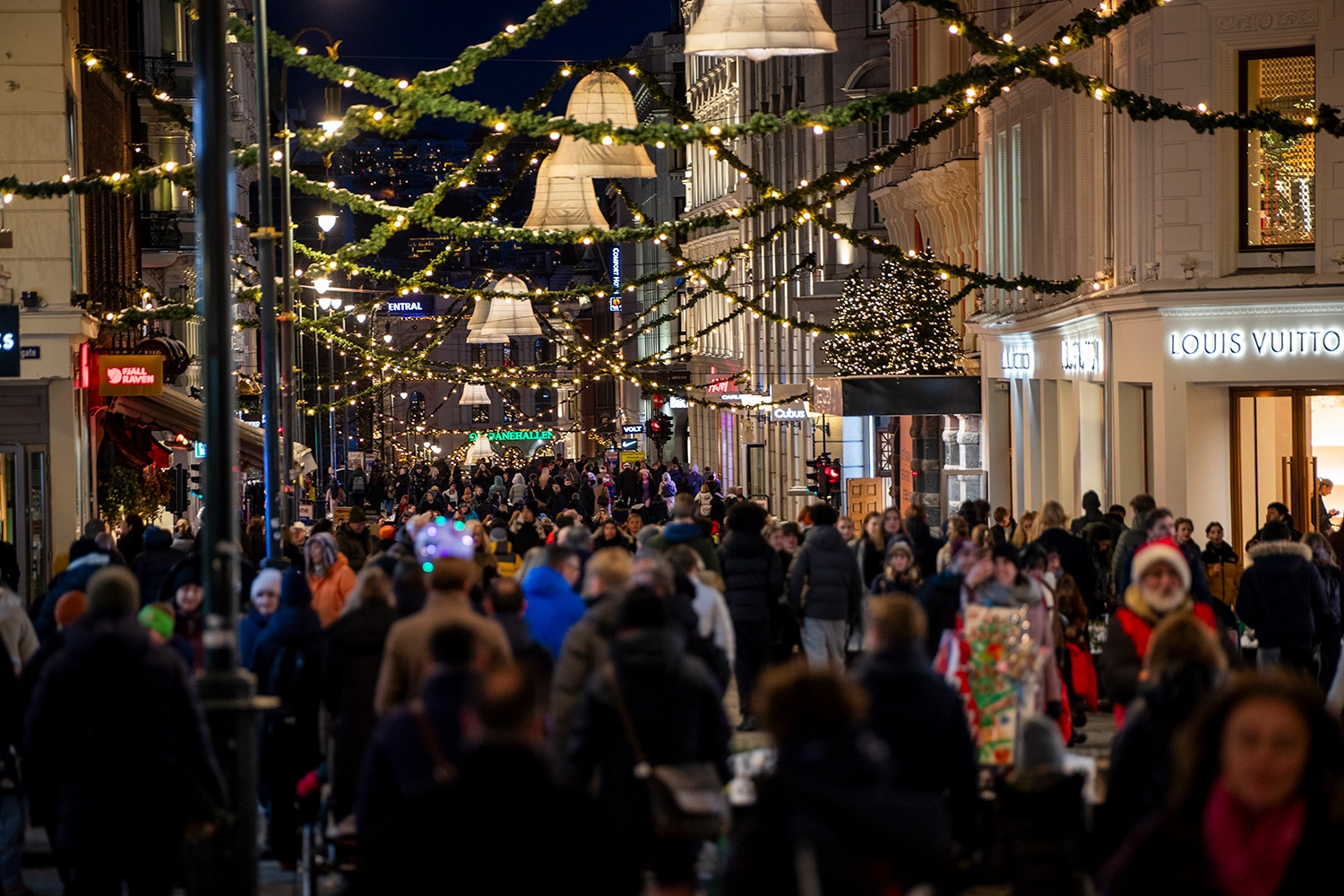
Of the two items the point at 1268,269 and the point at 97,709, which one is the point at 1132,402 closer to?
the point at 1268,269

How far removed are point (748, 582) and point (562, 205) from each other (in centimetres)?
1134

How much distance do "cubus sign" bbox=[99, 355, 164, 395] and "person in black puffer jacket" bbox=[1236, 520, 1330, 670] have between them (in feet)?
59.1

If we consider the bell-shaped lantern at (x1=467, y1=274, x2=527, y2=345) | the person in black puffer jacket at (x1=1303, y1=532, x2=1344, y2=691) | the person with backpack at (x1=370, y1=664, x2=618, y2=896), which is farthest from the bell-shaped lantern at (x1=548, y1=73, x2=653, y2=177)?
the person with backpack at (x1=370, y1=664, x2=618, y2=896)

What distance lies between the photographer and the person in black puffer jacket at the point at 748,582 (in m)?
16.3

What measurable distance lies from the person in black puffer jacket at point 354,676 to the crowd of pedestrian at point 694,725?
0.02 metres

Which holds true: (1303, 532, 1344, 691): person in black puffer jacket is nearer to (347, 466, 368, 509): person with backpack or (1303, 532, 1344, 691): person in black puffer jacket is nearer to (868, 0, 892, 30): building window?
(347, 466, 368, 509): person with backpack

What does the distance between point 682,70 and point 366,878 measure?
287 ft

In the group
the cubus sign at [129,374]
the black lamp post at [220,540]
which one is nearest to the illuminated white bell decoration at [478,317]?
the cubus sign at [129,374]

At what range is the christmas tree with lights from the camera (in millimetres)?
37156

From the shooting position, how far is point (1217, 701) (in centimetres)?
581

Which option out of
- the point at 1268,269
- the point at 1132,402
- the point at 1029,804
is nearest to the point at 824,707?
the point at 1029,804

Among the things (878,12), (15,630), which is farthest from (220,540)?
(878,12)

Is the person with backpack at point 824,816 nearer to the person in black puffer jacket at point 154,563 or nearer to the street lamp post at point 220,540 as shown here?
the street lamp post at point 220,540

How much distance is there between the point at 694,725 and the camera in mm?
8602
